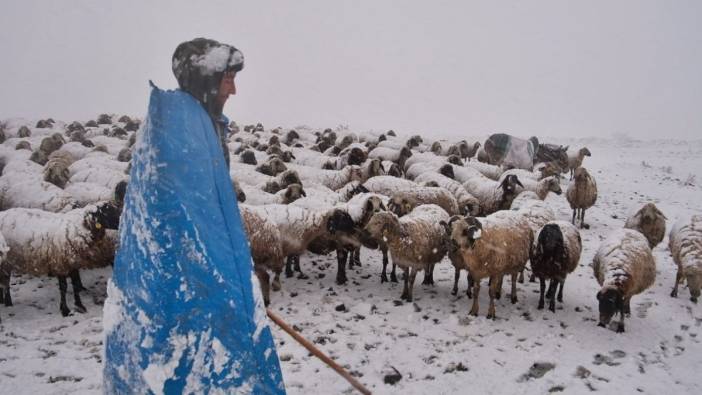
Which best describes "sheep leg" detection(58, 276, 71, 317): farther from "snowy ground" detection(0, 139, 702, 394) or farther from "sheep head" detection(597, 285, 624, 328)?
"sheep head" detection(597, 285, 624, 328)

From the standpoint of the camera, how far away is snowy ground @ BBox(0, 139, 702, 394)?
5352mm

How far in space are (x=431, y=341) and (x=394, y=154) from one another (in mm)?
14110

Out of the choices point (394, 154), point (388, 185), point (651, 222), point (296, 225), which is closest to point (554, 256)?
point (651, 222)

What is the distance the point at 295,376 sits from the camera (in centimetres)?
539

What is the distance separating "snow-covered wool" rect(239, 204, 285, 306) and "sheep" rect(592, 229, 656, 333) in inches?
215

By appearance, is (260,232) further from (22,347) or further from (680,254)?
(680,254)

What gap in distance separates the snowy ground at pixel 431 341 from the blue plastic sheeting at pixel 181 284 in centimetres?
352

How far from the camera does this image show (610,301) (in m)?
6.42

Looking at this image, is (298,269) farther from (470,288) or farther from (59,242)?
(59,242)

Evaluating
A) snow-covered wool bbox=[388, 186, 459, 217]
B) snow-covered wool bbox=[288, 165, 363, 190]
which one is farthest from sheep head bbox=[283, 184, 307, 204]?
snow-covered wool bbox=[288, 165, 363, 190]

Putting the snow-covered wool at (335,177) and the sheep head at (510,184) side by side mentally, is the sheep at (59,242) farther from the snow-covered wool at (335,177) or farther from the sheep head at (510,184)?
the sheep head at (510,184)

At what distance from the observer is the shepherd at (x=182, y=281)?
6.31 feet

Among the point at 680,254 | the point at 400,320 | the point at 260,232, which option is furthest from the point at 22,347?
the point at 680,254

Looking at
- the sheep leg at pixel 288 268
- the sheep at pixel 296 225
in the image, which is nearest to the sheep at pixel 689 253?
the sheep at pixel 296 225
